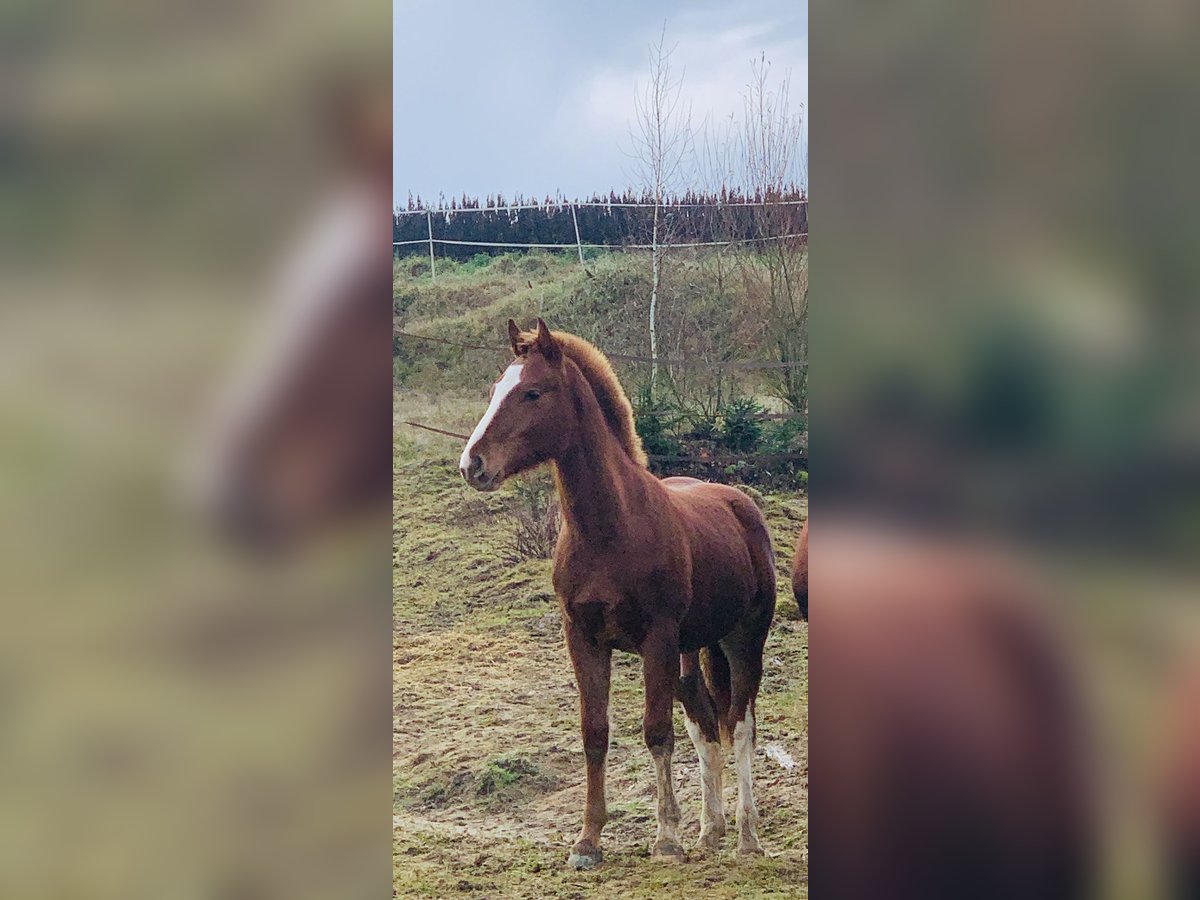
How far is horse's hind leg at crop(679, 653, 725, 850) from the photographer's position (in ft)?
8.70

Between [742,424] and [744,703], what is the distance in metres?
0.65

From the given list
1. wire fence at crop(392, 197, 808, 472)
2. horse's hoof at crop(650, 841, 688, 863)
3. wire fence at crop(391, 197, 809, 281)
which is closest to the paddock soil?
horse's hoof at crop(650, 841, 688, 863)

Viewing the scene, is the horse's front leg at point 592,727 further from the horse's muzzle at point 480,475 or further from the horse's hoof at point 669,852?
the horse's muzzle at point 480,475

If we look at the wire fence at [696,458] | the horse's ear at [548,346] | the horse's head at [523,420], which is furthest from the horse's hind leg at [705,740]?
the horse's ear at [548,346]

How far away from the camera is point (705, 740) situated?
2.69 meters

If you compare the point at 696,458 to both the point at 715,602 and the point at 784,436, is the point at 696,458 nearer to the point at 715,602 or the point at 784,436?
the point at 784,436

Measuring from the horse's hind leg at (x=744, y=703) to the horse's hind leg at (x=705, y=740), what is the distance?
1.8 inches

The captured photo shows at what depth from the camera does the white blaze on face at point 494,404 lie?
2.70 meters
